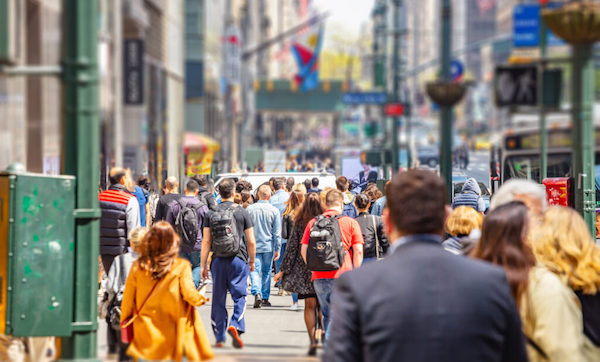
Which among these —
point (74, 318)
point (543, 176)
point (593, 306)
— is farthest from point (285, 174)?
point (593, 306)

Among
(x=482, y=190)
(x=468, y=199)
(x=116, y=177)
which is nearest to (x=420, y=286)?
(x=116, y=177)

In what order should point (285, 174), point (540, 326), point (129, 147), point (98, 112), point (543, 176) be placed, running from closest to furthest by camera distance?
1. point (540, 326)
2. point (98, 112)
3. point (543, 176)
4. point (285, 174)
5. point (129, 147)

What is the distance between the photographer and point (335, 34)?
142 m

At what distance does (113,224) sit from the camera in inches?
467

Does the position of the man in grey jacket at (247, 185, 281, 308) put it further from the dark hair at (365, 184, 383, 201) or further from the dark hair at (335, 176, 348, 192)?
the dark hair at (365, 184, 383, 201)

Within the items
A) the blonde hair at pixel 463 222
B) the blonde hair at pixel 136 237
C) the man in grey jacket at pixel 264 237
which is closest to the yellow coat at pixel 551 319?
the blonde hair at pixel 463 222

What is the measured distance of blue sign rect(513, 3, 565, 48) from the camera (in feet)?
44.7

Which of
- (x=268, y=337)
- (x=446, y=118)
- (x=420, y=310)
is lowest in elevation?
(x=268, y=337)

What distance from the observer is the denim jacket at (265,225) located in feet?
47.4

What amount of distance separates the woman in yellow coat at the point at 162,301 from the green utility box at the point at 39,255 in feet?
2.95

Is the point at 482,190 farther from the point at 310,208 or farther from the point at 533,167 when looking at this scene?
the point at 310,208

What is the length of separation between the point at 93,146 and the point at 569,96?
230 inches

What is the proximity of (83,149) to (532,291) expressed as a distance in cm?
302

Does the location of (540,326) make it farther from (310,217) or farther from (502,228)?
(310,217)
